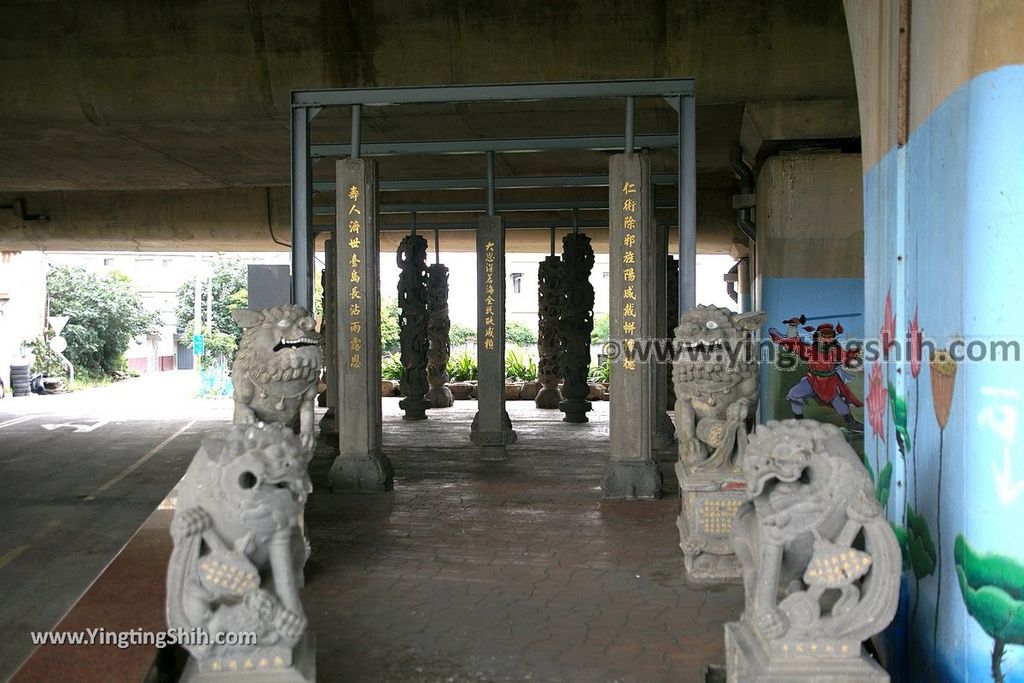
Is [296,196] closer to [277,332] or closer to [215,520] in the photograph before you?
[277,332]

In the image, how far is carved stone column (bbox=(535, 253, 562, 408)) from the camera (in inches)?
564

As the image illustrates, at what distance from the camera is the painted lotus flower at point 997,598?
288 centimetres

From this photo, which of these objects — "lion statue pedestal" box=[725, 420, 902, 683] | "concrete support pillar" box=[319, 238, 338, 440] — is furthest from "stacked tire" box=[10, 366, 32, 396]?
"lion statue pedestal" box=[725, 420, 902, 683]

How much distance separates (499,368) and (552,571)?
4678 mm

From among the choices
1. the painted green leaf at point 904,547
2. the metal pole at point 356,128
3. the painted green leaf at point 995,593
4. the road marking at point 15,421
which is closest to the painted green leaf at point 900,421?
the painted green leaf at point 904,547

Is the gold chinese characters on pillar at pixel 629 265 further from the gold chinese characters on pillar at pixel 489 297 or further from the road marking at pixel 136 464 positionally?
the road marking at pixel 136 464

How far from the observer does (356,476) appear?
25.5 feet

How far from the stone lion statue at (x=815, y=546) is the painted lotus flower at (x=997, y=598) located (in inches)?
9.9

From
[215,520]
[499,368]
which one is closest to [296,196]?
[499,368]

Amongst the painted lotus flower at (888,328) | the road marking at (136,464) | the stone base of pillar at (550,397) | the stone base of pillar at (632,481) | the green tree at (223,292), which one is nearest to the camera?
the painted lotus flower at (888,328)

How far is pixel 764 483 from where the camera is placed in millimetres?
3277

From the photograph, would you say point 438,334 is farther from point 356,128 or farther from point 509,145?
point 356,128

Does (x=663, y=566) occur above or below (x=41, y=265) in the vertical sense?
below

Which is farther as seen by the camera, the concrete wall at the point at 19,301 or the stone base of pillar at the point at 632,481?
the concrete wall at the point at 19,301
